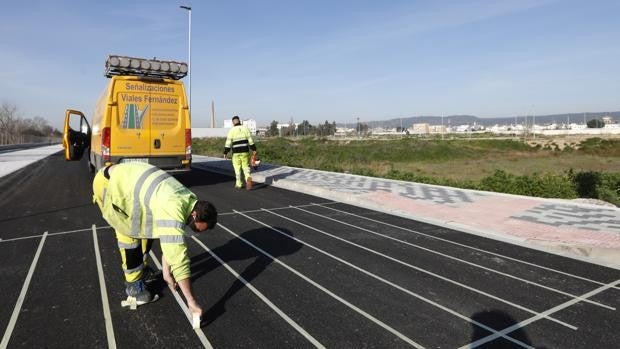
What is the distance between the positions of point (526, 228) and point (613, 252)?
56.4 inches

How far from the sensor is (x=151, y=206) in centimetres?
327

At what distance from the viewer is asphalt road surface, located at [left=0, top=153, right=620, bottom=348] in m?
3.41

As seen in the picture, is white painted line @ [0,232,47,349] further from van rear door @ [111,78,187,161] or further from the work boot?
van rear door @ [111,78,187,161]

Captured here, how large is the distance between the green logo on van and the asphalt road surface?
3.38 metres

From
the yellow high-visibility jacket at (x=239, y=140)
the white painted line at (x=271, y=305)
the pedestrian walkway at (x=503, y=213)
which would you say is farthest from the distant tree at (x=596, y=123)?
the white painted line at (x=271, y=305)

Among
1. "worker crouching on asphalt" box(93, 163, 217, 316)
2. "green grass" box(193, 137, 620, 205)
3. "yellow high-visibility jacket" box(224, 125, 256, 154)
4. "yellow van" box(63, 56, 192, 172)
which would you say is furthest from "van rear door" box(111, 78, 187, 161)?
"green grass" box(193, 137, 620, 205)

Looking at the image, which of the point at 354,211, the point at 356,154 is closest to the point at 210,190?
the point at 354,211

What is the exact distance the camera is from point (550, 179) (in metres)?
12.6

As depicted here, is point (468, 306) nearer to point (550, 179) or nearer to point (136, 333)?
point (136, 333)

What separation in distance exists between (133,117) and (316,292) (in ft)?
24.5

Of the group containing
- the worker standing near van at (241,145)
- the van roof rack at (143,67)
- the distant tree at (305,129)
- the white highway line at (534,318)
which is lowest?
the white highway line at (534,318)

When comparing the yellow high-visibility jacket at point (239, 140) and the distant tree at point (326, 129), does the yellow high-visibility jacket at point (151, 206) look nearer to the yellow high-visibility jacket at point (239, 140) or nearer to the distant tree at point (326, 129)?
the yellow high-visibility jacket at point (239, 140)

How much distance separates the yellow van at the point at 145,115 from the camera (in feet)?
31.9

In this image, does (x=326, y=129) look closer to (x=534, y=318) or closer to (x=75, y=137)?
(x=75, y=137)
